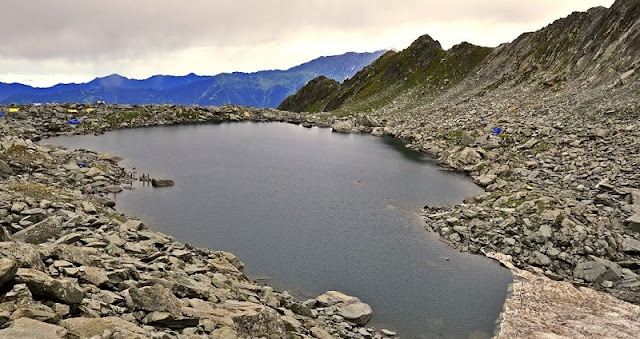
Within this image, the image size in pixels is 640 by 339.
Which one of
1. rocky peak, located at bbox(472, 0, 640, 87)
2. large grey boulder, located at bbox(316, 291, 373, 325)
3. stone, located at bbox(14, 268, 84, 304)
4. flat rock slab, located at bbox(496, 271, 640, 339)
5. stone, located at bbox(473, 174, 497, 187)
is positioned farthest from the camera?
rocky peak, located at bbox(472, 0, 640, 87)

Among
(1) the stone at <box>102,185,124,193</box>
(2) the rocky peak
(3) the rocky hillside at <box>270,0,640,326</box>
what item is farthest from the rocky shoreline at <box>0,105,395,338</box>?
(2) the rocky peak

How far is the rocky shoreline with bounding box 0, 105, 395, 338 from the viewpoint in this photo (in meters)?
16.0

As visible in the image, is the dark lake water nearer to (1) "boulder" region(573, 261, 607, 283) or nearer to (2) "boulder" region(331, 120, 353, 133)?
(1) "boulder" region(573, 261, 607, 283)

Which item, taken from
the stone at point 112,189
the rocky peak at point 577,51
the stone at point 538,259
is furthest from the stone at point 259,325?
the rocky peak at point 577,51

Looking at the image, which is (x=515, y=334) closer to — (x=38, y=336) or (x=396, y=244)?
(x=396, y=244)

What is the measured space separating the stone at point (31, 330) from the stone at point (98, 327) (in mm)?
512

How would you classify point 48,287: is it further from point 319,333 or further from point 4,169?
point 4,169

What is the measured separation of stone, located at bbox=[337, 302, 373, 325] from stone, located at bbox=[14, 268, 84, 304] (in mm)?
17942

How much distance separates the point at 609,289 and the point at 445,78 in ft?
416

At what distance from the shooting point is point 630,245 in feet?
130

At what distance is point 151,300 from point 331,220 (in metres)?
31.5

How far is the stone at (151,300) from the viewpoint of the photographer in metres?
19.5

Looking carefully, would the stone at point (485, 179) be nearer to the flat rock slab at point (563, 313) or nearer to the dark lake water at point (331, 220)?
the dark lake water at point (331, 220)

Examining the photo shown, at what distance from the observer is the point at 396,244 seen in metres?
43.9
